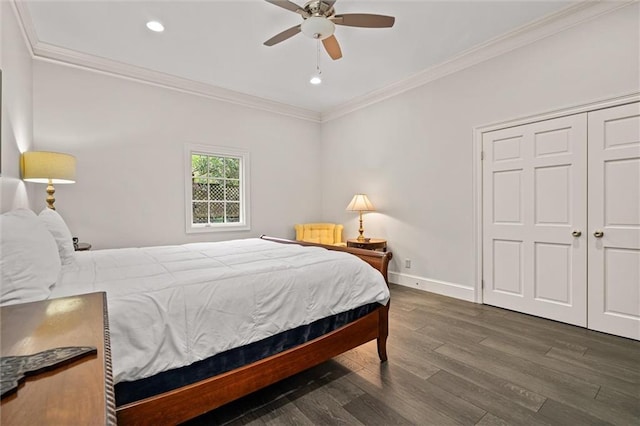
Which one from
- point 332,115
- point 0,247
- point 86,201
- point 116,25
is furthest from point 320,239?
point 0,247

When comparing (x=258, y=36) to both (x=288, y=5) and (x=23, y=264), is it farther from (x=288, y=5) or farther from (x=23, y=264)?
(x=23, y=264)

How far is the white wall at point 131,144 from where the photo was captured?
339cm

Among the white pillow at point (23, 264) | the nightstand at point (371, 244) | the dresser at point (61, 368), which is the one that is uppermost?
the white pillow at point (23, 264)

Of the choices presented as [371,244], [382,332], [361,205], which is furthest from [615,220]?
[361,205]

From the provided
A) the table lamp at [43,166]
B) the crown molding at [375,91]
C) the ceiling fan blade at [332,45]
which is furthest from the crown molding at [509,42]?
the table lamp at [43,166]

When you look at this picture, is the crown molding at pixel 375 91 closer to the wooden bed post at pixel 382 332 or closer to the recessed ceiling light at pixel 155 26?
the recessed ceiling light at pixel 155 26

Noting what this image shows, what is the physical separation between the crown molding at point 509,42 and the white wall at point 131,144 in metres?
2.24

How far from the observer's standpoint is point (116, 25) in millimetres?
2916

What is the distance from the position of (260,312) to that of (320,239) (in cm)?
355

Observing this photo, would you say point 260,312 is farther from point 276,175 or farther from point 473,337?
point 276,175

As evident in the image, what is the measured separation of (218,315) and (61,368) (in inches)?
32.5

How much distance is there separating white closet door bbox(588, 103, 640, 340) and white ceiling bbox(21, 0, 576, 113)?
4.12ft

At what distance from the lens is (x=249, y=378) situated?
5.16 ft

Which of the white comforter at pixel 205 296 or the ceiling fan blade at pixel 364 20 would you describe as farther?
the ceiling fan blade at pixel 364 20
